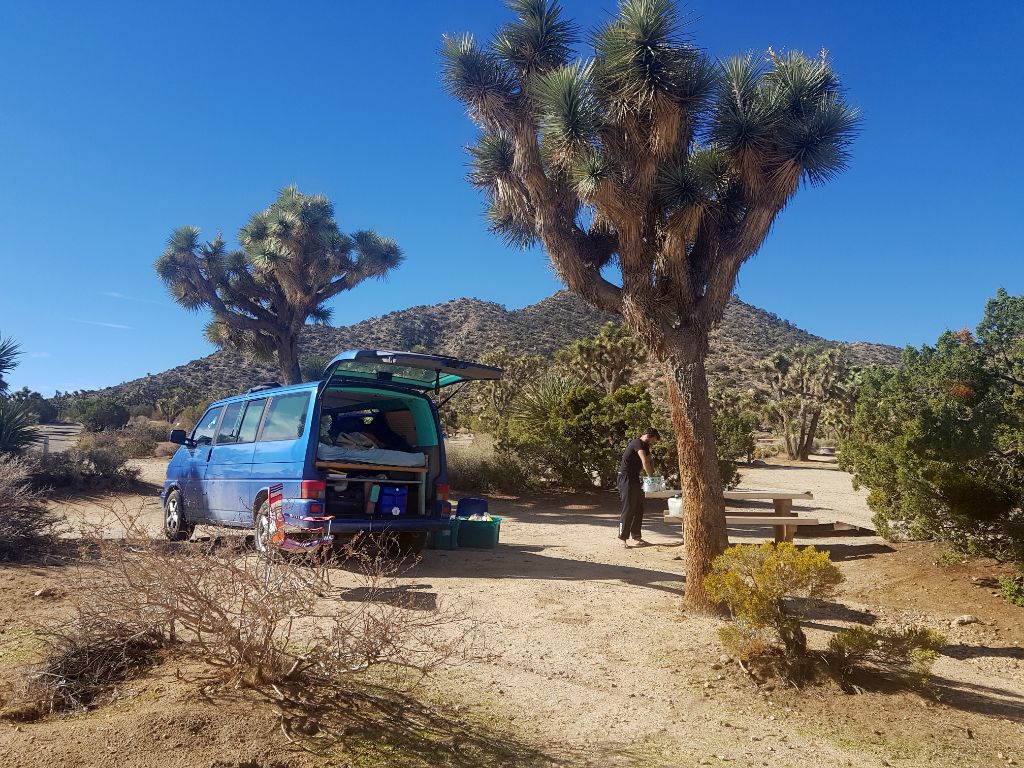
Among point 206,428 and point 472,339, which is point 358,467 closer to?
point 206,428

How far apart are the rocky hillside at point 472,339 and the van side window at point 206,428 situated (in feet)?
125

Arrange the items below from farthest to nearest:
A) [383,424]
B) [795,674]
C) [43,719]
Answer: [383,424] < [795,674] < [43,719]

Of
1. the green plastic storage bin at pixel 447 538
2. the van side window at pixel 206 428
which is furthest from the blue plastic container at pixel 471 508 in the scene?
the van side window at pixel 206 428

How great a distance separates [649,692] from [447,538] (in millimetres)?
5440

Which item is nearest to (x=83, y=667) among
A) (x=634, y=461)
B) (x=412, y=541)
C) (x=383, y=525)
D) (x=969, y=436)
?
(x=383, y=525)

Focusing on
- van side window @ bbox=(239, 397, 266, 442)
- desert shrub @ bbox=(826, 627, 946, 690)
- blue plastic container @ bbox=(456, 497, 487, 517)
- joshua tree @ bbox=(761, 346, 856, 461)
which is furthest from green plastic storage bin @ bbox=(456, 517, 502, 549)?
joshua tree @ bbox=(761, 346, 856, 461)

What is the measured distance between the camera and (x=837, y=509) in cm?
1531

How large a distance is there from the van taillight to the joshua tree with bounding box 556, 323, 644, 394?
64.1 feet

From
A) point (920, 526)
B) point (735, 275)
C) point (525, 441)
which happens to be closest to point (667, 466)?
point (525, 441)

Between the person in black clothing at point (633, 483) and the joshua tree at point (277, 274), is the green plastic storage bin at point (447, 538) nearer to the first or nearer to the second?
the person in black clothing at point (633, 483)

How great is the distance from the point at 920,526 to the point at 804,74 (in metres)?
4.88

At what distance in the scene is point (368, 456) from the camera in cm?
790

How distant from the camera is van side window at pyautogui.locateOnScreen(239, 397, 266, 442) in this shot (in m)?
8.70

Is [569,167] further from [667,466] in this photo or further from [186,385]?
[186,385]
